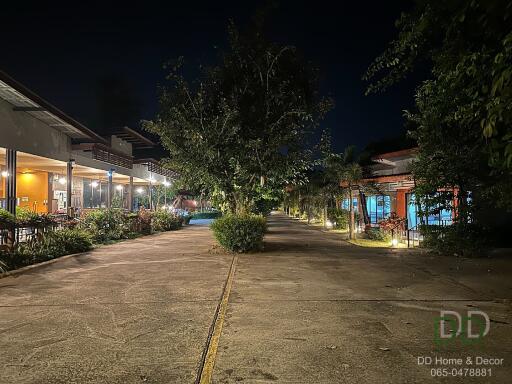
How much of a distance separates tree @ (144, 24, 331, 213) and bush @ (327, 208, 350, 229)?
14.0m

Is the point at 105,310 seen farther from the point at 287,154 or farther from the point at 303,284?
the point at 287,154

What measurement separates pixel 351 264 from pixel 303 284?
330cm

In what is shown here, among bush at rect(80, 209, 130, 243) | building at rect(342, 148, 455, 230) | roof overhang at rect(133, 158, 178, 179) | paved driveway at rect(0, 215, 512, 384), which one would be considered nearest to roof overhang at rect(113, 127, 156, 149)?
roof overhang at rect(133, 158, 178, 179)

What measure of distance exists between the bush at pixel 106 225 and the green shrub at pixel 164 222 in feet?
14.3

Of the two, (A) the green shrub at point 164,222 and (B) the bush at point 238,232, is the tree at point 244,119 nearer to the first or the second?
(B) the bush at point 238,232

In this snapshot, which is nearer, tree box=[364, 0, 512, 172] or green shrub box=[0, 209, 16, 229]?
tree box=[364, 0, 512, 172]

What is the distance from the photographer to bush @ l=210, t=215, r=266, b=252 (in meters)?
13.6

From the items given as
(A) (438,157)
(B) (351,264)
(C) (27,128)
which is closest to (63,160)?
(C) (27,128)

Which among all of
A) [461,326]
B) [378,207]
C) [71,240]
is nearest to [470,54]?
[461,326]

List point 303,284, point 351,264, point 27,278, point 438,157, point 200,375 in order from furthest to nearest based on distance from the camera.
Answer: point 438,157
point 351,264
point 27,278
point 303,284
point 200,375

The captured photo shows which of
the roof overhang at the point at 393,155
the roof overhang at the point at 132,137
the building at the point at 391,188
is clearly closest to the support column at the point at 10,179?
the building at the point at 391,188

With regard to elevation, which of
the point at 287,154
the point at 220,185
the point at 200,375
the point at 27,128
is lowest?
the point at 200,375

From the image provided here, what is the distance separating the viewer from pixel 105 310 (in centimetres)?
661

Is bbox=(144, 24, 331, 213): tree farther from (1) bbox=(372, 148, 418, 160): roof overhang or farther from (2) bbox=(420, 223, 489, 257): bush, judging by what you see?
(1) bbox=(372, 148, 418, 160): roof overhang
